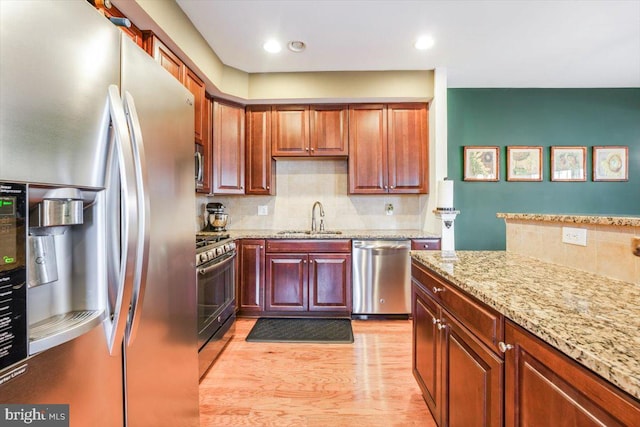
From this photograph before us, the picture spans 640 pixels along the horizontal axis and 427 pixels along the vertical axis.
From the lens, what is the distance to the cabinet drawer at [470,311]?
3.05 feet

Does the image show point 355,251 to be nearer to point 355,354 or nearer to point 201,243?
point 355,354

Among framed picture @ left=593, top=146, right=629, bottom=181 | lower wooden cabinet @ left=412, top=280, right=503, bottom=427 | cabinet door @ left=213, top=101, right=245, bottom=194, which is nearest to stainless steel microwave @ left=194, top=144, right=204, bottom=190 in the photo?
cabinet door @ left=213, top=101, right=245, bottom=194

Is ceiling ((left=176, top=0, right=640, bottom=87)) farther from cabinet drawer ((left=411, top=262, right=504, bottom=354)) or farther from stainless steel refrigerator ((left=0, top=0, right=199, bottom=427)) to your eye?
cabinet drawer ((left=411, top=262, right=504, bottom=354))

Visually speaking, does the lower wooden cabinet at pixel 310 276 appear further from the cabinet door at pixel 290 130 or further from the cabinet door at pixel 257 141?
the cabinet door at pixel 290 130

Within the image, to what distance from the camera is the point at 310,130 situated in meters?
3.25

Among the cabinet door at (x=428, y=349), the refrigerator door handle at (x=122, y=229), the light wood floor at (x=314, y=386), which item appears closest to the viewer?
the refrigerator door handle at (x=122, y=229)

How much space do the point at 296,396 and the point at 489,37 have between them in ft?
10.4

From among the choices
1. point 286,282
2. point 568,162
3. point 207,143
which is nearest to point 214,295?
point 286,282

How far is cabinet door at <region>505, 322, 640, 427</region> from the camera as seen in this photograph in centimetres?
57

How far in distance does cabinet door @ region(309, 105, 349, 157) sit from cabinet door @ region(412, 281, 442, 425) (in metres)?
1.92

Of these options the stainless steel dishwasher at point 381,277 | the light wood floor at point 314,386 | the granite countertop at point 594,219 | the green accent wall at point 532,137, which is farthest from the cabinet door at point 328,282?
the granite countertop at point 594,219

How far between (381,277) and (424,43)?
86.3 inches

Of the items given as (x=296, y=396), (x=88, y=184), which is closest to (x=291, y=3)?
(x=88, y=184)

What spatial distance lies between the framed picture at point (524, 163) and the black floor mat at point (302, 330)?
265 cm
